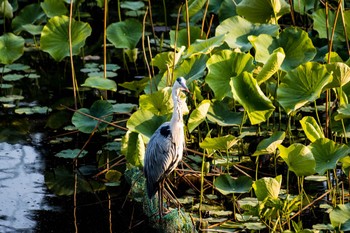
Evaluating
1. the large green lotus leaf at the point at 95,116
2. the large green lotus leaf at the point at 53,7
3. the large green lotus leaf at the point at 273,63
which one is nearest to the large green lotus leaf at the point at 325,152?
the large green lotus leaf at the point at 273,63

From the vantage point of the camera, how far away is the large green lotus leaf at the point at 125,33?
6.39 meters

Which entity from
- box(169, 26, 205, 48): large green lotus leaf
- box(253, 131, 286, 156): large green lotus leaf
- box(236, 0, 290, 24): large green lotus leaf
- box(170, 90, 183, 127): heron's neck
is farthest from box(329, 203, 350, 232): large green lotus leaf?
box(169, 26, 205, 48): large green lotus leaf

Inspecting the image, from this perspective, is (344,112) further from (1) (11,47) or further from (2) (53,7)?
(2) (53,7)

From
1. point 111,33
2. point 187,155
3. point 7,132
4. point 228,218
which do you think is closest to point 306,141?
point 187,155

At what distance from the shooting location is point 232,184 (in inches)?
186

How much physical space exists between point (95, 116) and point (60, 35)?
29.8 inches

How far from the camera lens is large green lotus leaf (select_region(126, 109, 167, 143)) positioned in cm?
496

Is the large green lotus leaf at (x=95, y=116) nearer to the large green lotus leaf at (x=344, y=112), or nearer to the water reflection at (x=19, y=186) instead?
the water reflection at (x=19, y=186)

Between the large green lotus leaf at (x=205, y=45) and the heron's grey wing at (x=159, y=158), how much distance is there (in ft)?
2.13

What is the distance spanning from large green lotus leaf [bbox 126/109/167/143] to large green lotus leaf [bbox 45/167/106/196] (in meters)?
0.55

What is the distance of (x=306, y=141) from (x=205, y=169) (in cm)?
105

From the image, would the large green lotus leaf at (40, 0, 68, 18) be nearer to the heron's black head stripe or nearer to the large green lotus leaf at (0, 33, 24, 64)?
the large green lotus leaf at (0, 33, 24, 64)

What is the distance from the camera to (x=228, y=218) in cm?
481

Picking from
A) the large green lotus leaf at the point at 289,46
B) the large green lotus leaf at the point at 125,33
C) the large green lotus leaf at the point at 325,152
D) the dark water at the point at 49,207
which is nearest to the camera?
the large green lotus leaf at the point at 325,152
